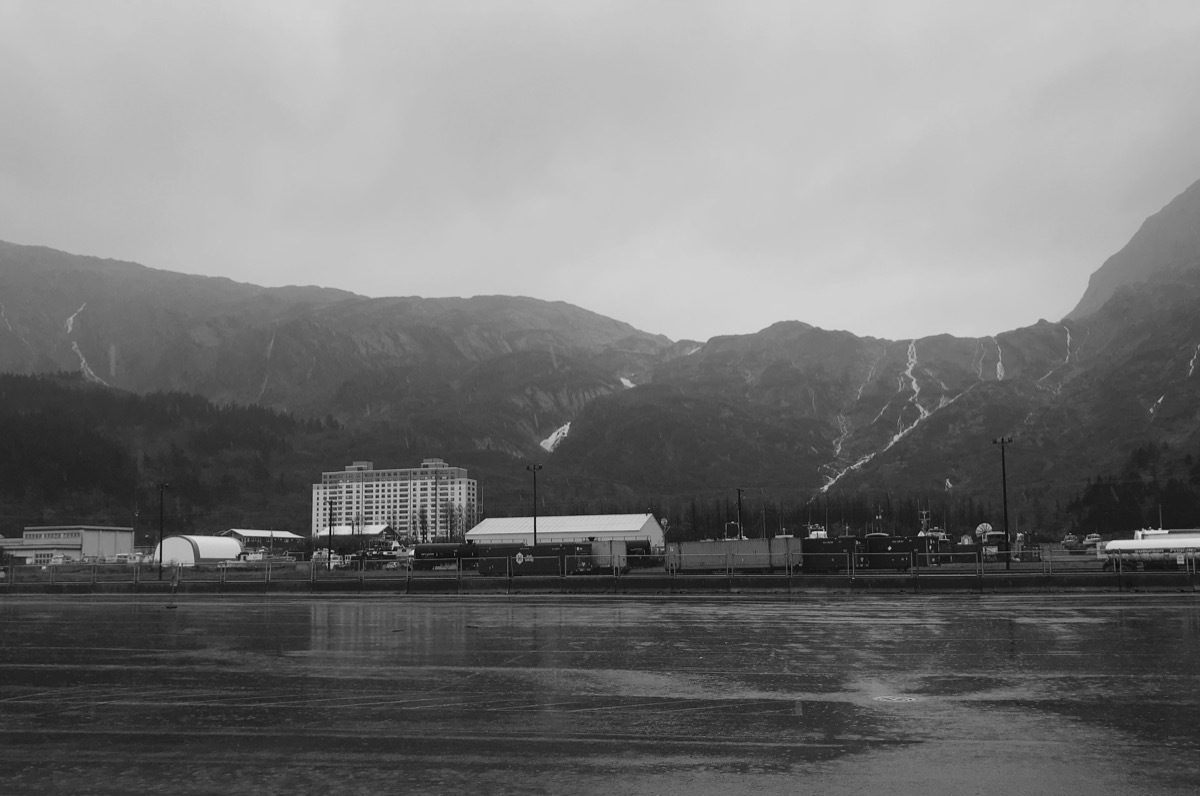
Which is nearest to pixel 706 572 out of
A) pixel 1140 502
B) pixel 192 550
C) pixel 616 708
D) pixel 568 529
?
pixel 616 708

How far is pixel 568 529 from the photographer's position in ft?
420

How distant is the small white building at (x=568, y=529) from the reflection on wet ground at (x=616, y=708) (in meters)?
92.7

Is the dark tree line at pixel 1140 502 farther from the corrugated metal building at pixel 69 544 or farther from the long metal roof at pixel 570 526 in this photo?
the corrugated metal building at pixel 69 544

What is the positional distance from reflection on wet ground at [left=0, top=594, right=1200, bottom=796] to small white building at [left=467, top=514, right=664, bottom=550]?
92739 millimetres

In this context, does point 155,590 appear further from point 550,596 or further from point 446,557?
point 446,557

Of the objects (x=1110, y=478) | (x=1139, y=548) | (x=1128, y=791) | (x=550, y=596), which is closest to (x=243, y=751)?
(x=1128, y=791)

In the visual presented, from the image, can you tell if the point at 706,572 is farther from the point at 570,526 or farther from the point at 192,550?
the point at 192,550

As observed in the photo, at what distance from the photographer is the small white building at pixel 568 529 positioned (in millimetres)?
120438

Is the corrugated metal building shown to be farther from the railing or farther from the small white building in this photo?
the small white building

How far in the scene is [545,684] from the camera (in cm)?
1647

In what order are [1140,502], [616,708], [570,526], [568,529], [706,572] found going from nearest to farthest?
1. [616,708]
2. [706,572]
3. [568,529]
4. [570,526]
5. [1140,502]

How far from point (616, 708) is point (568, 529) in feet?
377

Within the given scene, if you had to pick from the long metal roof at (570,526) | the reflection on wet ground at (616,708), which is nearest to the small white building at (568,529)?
the long metal roof at (570,526)

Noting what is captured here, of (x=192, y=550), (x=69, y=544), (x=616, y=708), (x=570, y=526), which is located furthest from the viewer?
(x=69, y=544)
